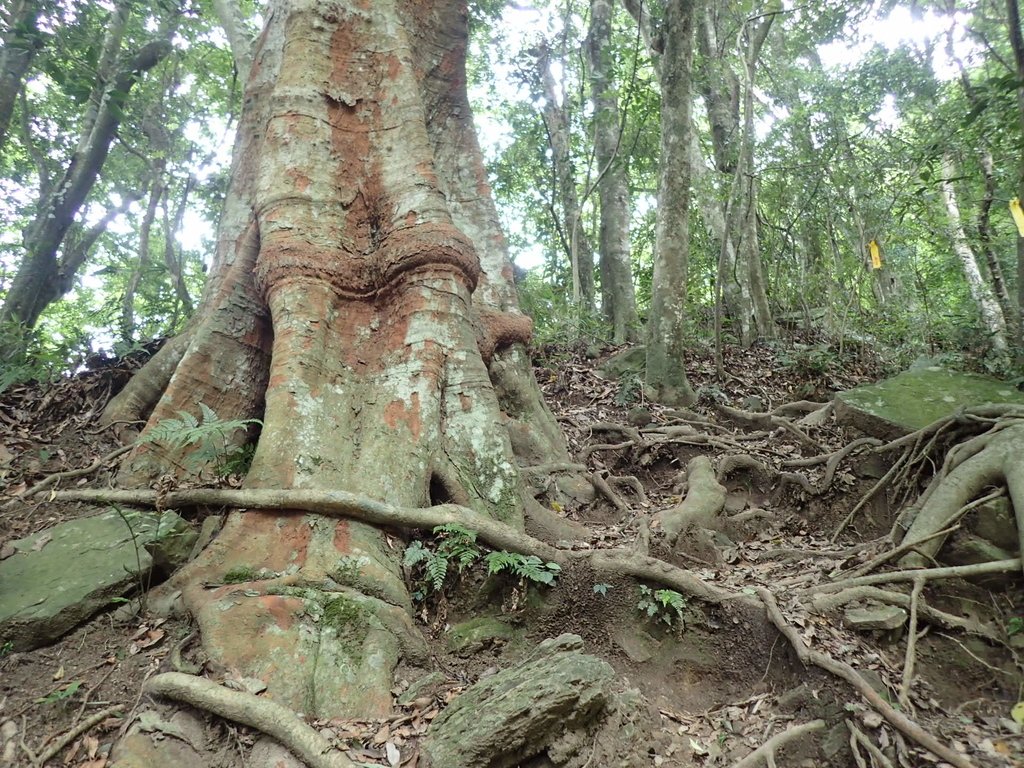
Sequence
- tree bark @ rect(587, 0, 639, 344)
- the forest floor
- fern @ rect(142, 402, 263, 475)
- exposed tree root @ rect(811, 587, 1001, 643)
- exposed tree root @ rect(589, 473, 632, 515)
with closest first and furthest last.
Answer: the forest floor, exposed tree root @ rect(811, 587, 1001, 643), fern @ rect(142, 402, 263, 475), exposed tree root @ rect(589, 473, 632, 515), tree bark @ rect(587, 0, 639, 344)

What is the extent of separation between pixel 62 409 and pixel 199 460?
2.15 m

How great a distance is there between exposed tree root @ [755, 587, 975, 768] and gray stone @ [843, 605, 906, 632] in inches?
12.5

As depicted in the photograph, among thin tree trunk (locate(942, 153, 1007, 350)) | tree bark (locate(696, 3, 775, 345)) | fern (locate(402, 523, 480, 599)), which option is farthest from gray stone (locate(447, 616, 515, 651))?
tree bark (locate(696, 3, 775, 345))

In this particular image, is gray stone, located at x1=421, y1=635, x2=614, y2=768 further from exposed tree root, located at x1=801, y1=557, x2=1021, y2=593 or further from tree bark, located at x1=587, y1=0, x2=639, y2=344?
tree bark, located at x1=587, y1=0, x2=639, y2=344

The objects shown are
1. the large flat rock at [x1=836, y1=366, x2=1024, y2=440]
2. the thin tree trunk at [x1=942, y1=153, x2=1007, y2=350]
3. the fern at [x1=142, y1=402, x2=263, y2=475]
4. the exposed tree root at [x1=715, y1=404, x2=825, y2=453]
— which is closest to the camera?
the fern at [x1=142, y1=402, x2=263, y2=475]

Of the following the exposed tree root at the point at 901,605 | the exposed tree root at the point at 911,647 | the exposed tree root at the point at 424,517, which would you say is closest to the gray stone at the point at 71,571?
the exposed tree root at the point at 424,517

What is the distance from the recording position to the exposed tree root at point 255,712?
2.24m

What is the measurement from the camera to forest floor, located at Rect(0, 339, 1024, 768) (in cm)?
238

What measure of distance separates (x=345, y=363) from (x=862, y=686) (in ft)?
10.8

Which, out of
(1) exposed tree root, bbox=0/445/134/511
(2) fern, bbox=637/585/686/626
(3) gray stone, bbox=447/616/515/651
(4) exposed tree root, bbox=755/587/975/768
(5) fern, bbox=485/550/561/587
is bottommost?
(4) exposed tree root, bbox=755/587/975/768

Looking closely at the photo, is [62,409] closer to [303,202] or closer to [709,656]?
[303,202]

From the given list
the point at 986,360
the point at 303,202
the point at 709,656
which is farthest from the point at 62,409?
the point at 986,360

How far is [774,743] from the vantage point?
231 centimetres

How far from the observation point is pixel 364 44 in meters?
5.49
